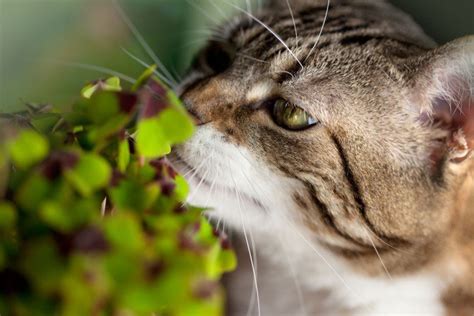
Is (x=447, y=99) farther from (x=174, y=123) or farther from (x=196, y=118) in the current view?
(x=174, y=123)

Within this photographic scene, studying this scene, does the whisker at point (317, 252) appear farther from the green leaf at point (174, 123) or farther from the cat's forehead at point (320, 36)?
the green leaf at point (174, 123)

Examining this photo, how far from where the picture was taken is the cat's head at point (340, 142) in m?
0.72

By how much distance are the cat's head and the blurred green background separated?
0.89 ft

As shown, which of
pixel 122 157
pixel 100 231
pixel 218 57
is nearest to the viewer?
pixel 100 231

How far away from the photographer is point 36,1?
0.96m

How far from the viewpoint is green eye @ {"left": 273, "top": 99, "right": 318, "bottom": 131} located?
742 mm

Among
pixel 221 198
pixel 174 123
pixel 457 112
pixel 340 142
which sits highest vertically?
pixel 457 112

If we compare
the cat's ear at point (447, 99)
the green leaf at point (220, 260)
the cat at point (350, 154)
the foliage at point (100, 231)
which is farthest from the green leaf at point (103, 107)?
the cat's ear at point (447, 99)

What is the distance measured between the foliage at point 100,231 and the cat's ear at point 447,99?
45 cm

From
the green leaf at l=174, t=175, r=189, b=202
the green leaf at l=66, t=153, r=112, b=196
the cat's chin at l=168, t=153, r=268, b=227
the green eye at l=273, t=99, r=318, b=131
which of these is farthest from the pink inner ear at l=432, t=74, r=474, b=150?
the green leaf at l=66, t=153, r=112, b=196

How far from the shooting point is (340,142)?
724mm

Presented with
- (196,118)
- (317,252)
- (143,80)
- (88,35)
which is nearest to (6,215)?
(143,80)

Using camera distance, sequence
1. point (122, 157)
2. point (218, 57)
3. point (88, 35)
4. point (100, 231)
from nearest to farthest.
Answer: point (100, 231)
point (122, 157)
point (218, 57)
point (88, 35)

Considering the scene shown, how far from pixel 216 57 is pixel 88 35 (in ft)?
1.07
